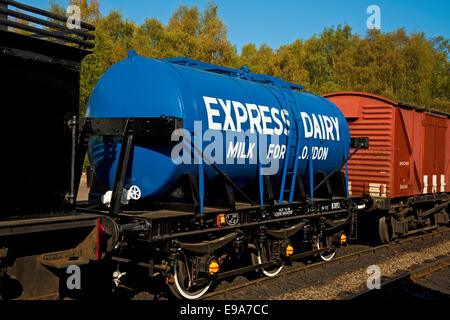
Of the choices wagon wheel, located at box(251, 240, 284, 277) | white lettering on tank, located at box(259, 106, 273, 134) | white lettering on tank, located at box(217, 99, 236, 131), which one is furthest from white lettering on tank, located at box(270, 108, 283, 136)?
wagon wheel, located at box(251, 240, 284, 277)

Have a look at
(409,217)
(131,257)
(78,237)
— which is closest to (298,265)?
(131,257)

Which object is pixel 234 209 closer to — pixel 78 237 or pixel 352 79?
pixel 78 237

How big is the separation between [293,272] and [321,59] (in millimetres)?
38902

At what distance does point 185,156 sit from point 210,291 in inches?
111

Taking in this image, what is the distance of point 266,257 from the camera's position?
28.8 ft

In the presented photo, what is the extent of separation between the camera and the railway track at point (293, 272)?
297 inches

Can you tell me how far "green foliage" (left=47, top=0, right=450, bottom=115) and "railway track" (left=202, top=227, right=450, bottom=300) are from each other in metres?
18.7

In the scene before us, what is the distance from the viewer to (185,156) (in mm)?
6535

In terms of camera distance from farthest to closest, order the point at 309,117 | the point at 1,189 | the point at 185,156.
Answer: the point at 309,117 → the point at 185,156 → the point at 1,189

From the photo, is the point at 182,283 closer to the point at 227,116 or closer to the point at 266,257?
the point at 266,257

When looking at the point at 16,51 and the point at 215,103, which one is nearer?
the point at 16,51

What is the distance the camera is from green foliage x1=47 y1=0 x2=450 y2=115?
3083 centimetres

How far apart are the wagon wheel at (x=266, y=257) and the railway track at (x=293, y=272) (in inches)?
5.6

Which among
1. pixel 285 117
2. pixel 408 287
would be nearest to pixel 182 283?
pixel 285 117
